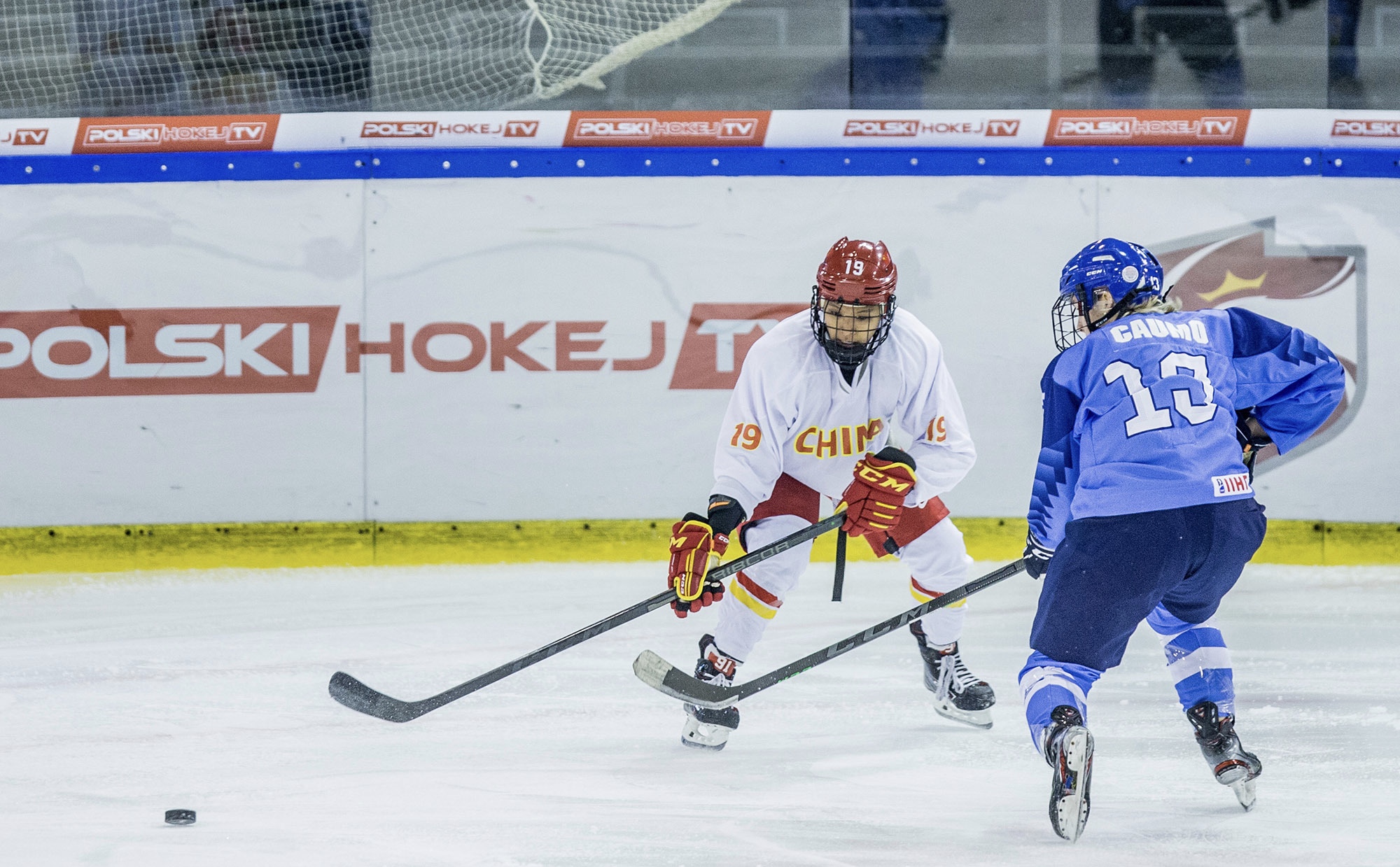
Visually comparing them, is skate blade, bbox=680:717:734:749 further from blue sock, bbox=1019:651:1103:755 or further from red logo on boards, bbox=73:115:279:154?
red logo on boards, bbox=73:115:279:154

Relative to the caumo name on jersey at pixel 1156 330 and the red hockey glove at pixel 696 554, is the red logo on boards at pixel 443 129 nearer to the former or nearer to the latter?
the red hockey glove at pixel 696 554

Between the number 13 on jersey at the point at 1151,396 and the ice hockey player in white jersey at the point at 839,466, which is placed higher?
the number 13 on jersey at the point at 1151,396

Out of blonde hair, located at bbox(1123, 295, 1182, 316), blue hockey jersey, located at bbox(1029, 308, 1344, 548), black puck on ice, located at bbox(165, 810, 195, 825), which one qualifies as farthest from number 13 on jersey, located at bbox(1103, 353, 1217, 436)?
black puck on ice, located at bbox(165, 810, 195, 825)

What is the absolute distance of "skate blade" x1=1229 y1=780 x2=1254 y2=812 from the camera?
2084 mm

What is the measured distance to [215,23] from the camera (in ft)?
14.5

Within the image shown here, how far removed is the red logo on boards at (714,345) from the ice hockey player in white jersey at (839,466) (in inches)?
64.6

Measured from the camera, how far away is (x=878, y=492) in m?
2.45

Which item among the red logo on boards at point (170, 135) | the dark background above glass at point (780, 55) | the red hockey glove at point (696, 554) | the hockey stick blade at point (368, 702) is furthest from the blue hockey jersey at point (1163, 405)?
the red logo on boards at point (170, 135)

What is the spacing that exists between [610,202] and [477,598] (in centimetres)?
145

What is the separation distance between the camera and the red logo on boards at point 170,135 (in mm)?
4297

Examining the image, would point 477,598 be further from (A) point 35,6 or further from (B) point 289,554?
(A) point 35,6

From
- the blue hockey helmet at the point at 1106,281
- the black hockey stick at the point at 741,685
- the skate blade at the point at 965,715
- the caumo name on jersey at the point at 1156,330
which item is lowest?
the skate blade at the point at 965,715

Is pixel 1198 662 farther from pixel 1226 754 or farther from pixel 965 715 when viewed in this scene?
pixel 965 715

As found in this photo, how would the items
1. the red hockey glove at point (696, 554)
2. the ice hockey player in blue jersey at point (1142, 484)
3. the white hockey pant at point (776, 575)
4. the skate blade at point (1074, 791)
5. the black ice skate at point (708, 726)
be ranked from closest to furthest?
1. the skate blade at point (1074, 791)
2. the ice hockey player in blue jersey at point (1142, 484)
3. the red hockey glove at point (696, 554)
4. the black ice skate at point (708, 726)
5. the white hockey pant at point (776, 575)
